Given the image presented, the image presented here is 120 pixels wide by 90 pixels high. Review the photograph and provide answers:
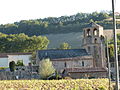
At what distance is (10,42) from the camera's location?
11950 centimetres

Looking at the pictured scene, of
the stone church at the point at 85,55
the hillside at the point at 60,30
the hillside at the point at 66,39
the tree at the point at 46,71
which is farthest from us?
the hillside at the point at 60,30

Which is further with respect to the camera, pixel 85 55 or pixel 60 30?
pixel 60 30

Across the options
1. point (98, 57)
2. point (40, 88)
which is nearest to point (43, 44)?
point (98, 57)

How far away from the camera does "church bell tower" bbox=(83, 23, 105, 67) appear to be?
75750 mm

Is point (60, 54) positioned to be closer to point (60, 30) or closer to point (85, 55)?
point (85, 55)

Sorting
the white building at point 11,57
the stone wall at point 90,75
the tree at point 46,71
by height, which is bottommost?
the white building at point 11,57

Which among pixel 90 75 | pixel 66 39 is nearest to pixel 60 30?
pixel 66 39

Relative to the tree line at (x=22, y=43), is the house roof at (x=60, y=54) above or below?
above

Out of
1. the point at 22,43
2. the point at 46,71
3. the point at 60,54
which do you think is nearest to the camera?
the point at 46,71

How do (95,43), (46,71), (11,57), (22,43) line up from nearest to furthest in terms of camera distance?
(46,71), (95,43), (11,57), (22,43)

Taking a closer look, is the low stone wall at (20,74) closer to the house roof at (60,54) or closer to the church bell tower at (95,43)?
the house roof at (60,54)

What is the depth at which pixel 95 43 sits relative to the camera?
251 feet

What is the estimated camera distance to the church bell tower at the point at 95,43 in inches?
2982

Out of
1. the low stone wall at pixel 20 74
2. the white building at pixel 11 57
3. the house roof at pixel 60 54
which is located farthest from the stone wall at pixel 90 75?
the white building at pixel 11 57
